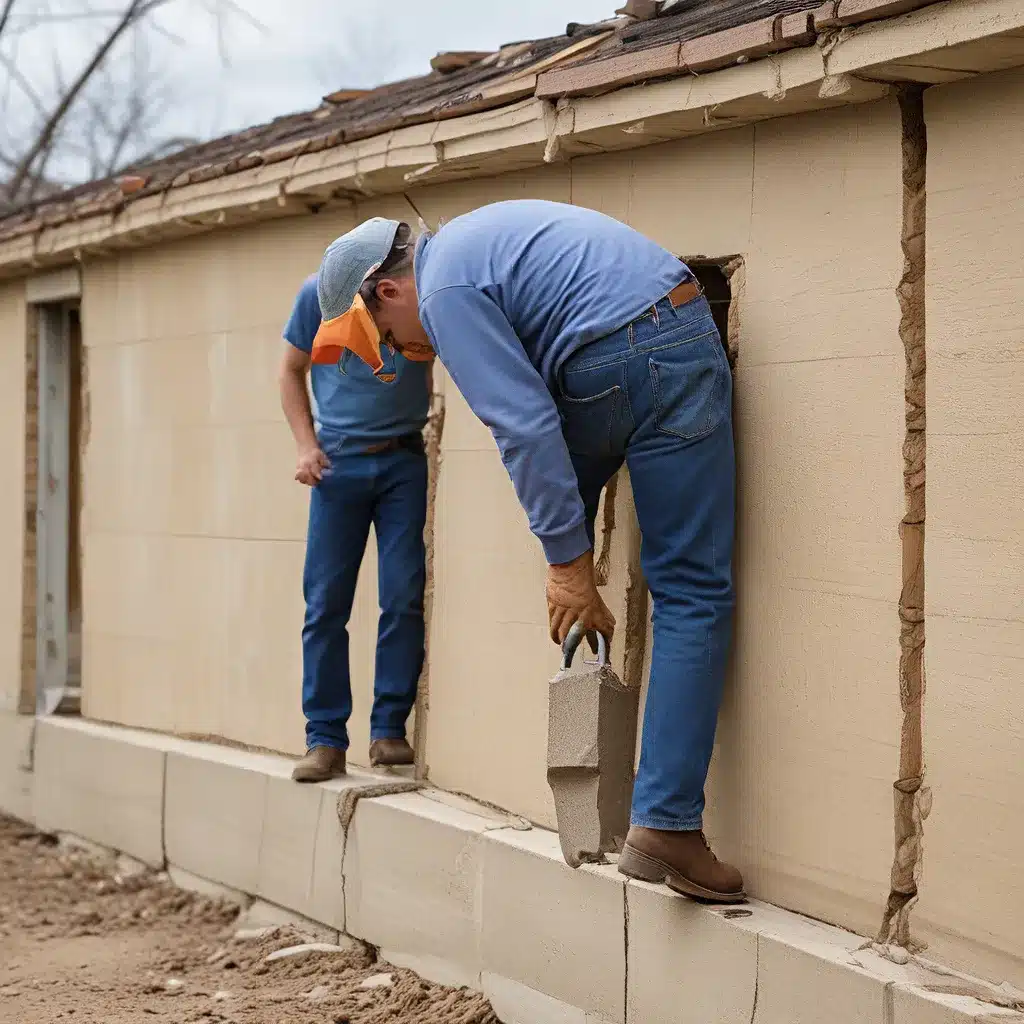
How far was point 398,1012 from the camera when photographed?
187 inches

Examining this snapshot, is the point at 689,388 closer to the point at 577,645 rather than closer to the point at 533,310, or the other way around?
the point at 533,310

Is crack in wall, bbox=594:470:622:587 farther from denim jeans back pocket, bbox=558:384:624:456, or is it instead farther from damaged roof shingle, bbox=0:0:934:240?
damaged roof shingle, bbox=0:0:934:240

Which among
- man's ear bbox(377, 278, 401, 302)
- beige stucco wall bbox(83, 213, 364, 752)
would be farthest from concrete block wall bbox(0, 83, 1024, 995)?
man's ear bbox(377, 278, 401, 302)

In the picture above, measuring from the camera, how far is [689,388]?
3.82 meters

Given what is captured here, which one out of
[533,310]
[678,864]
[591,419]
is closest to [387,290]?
[533,310]

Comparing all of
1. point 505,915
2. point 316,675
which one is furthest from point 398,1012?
point 316,675

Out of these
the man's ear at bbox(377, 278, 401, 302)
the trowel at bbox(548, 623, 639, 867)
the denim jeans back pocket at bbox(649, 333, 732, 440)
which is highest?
A: the man's ear at bbox(377, 278, 401, 302)

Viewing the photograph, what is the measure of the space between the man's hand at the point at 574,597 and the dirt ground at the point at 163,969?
145 centimetres

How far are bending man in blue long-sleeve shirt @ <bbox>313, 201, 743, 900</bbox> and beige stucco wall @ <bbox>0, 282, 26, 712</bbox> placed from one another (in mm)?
4867

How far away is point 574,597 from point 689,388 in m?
0.61

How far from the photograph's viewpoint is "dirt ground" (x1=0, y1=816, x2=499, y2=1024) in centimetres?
485

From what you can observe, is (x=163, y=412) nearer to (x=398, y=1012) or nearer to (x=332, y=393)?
(x=332, y=393)

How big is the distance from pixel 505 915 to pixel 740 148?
2401 mm

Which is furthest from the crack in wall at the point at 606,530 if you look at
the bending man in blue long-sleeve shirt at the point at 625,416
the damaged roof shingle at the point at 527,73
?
the damaged roof shingle at the point at 527,73
